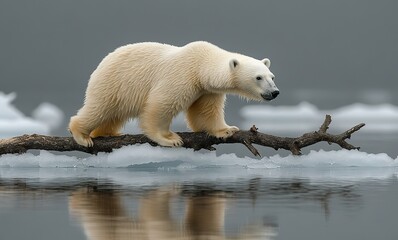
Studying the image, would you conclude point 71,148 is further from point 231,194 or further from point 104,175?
point 231,194

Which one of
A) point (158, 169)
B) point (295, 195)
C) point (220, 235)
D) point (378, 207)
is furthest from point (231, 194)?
point (158, 169)

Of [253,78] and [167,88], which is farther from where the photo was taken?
[167,88]

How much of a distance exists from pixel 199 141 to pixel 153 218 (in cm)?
499

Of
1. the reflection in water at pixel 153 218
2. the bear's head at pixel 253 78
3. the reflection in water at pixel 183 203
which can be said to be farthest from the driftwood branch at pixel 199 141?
the reflection in water at pixel 153 218

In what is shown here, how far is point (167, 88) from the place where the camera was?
11.8 m

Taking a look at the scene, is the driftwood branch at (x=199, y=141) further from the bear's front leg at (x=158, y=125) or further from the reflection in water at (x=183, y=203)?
the reflection in water at (x=183, y=203)

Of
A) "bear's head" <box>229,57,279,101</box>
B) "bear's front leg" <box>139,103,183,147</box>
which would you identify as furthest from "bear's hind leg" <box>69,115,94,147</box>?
"bear's head" <box>229,57,279,101</box>

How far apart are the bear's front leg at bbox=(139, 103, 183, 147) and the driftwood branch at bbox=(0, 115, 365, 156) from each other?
29cm

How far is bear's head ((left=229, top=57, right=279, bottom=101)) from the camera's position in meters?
11.3

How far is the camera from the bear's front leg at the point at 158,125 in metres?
11.9

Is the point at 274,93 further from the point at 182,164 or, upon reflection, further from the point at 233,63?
the point at 182,164

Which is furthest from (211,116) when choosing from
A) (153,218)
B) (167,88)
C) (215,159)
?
(153,218)

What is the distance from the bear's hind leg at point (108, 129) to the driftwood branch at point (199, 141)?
0.22m

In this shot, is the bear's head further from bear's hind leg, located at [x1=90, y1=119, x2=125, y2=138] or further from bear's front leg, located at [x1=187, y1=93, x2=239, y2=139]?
bear's hind leg, located at [x1=90, y1=119, x2=125, y2=138]
